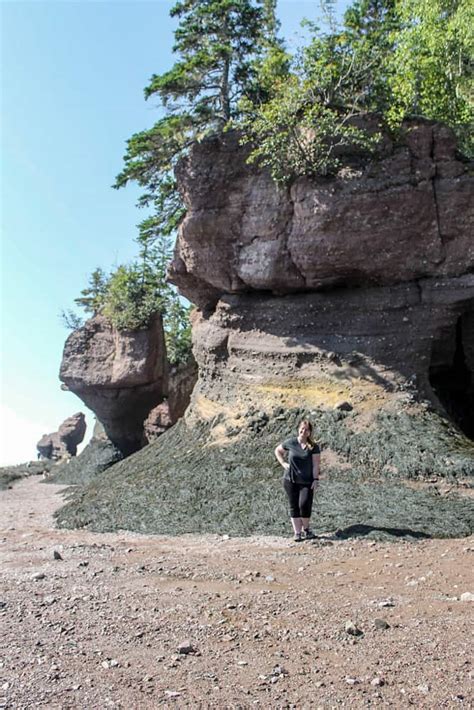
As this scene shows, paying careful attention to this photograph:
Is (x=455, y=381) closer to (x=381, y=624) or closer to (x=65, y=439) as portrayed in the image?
(x=381, y=624)

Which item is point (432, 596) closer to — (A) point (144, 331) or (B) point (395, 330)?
(B) point (395, 330)

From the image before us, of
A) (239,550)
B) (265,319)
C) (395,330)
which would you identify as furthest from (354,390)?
(239,550)

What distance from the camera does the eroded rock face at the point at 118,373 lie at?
20344mm

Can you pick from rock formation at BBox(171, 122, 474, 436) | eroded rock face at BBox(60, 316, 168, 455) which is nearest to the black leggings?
rock formation at BBox(171, 122, 474, 436)

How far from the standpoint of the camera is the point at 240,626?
5.04 m

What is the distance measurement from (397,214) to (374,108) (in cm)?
240

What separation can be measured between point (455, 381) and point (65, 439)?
2378 centimetres

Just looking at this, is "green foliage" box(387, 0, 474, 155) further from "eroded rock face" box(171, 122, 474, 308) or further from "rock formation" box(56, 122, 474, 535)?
"rock formation" box(56, 122, 474, 535)

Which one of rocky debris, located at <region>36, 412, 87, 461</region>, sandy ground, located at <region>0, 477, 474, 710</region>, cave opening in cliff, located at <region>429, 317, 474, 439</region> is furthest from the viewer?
rocky debris, located at <region>36, 412, 87, 461</region>

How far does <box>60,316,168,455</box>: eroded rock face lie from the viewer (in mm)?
20344

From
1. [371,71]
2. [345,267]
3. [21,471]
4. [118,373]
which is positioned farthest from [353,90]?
[21,471]

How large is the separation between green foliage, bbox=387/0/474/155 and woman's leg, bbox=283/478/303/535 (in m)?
8.53

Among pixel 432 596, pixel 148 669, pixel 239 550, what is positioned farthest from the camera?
pixel 239 550

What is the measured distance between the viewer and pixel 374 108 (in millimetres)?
13172
